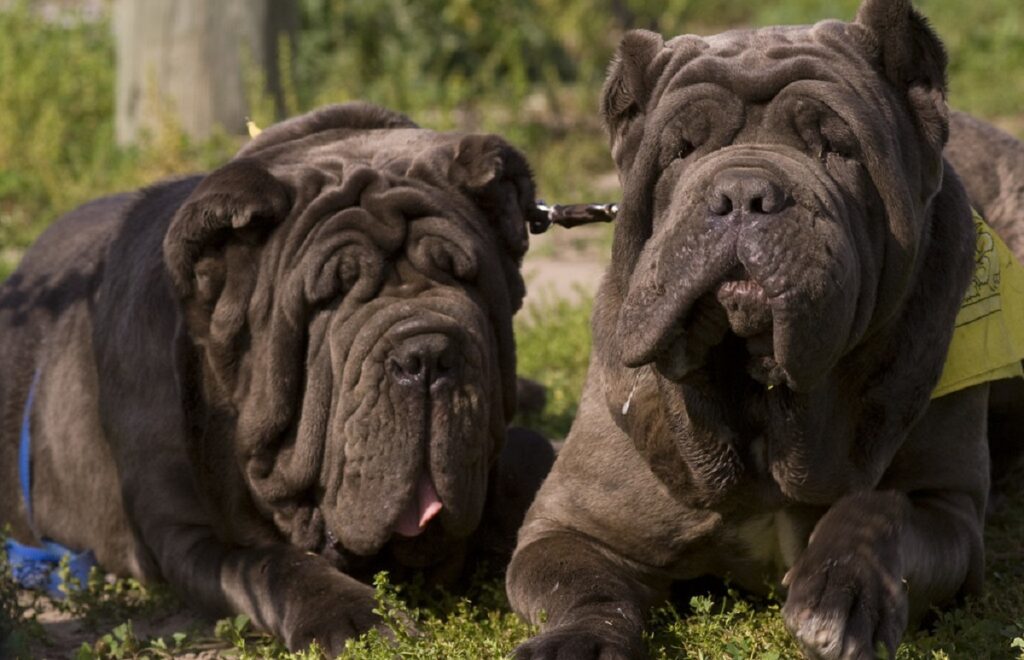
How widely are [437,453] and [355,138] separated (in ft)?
3.59

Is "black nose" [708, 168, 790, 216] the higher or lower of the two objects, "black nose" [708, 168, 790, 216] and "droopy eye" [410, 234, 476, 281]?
the higher

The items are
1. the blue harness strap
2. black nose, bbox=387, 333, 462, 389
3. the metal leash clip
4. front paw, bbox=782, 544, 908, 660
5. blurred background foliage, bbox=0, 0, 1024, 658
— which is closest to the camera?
front paw, bbox=782, 544, 908, 660

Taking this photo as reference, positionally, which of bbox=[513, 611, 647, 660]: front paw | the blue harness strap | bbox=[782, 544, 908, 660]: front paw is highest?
bbox=[782, 544, 908, 660]: front paw

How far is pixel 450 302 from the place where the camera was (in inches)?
181

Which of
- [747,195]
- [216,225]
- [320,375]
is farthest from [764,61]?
[216,225]

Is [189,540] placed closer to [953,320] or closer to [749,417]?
[749,417]

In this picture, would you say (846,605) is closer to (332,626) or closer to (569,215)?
(332,626)

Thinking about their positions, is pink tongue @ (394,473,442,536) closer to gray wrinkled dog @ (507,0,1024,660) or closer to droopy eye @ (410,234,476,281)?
gray wrinkled dog @ (507,0,1024,660)

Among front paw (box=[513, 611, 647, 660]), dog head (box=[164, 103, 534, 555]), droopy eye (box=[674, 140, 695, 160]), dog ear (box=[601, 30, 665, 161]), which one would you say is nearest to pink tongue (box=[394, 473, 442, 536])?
dog head (box=[164, 103, 534, 555])

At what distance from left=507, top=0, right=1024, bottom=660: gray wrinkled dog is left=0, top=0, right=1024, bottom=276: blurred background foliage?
5.18 meters

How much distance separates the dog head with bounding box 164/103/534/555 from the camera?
A: 14.7ft

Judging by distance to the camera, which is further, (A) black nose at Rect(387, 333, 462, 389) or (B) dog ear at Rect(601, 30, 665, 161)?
(A) black nose at Rect(387, 333, 462, 389)

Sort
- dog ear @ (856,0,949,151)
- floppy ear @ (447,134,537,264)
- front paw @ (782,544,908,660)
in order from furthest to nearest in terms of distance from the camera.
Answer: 1. floppy ear @ (447,134,537,264)
2. dog ear @ (856,0,949,151)
3. front paw @ (782,544,908,660)

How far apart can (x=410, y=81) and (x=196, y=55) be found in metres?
1.66
